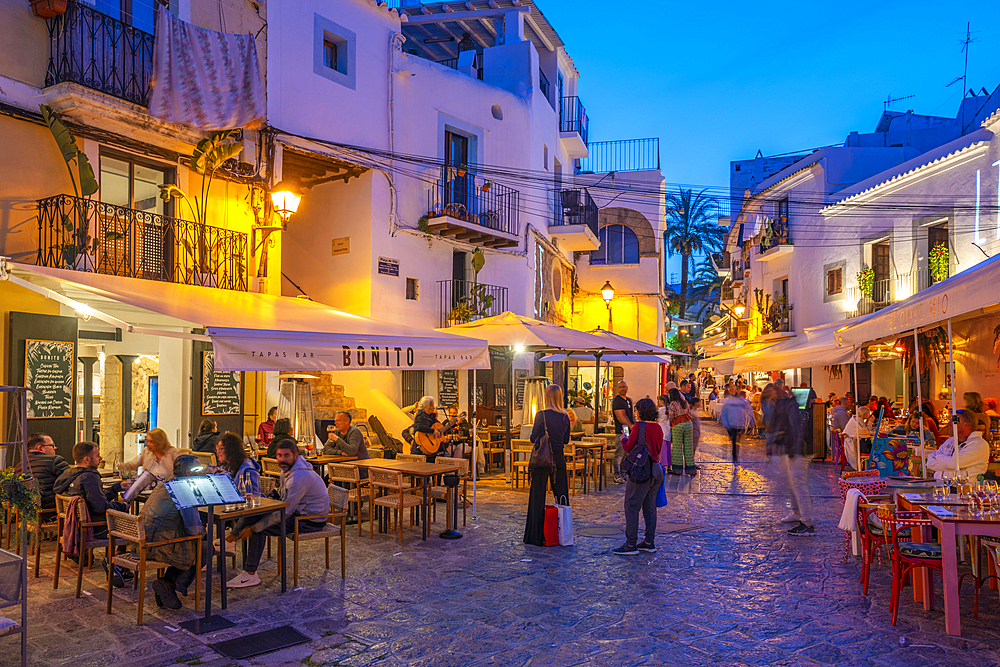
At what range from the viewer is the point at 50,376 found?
9.84 m

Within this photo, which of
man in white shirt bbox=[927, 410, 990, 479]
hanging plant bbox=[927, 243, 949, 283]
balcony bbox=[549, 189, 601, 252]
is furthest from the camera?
balcony bbox=[549, 189, 601, 252]

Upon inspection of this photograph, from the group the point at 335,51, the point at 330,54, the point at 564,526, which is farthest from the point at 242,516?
the point at 335,51

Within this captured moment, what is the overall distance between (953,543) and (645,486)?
3.22m

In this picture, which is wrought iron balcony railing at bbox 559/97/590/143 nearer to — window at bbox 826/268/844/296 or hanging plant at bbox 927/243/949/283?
window at bbox 826/268/844/296

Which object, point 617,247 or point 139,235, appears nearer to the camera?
point 139,235

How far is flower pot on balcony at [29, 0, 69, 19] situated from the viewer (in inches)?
387

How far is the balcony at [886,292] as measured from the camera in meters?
20.0

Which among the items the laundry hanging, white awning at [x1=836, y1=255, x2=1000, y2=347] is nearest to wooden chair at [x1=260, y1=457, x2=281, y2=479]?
the laundry hanging

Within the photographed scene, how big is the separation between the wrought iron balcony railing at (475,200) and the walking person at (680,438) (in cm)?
657

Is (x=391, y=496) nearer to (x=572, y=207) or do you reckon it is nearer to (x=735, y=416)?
(x=735, y=416)

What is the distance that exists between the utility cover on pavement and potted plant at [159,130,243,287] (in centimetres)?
793

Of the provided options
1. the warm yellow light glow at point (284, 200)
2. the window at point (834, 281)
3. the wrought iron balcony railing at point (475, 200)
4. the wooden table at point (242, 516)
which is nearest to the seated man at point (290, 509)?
the wooden table at point (242, 516)

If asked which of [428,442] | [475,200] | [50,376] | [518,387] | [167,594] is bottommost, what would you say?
[167,594]

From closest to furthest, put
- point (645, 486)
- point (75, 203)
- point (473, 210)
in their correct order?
point (645, 486) → point (75, 203) → point (473, 210)
